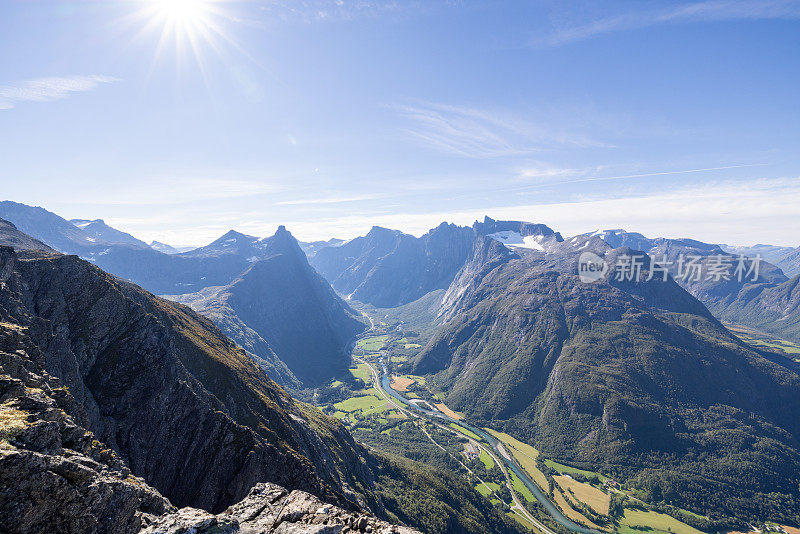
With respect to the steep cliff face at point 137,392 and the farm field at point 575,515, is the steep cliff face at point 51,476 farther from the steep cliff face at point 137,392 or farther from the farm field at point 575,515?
the farm field at point 575,515

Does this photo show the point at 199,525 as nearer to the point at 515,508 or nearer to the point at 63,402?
the point at 63,402

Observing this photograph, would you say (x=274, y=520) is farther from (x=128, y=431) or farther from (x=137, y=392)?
(x=137, y=392)

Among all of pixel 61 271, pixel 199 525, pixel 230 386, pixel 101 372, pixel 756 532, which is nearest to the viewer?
pixel 199 525

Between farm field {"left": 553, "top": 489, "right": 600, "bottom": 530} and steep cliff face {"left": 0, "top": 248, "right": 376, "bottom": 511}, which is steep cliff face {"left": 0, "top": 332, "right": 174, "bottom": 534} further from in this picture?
farm field {"left": 553, "top": 489, "right": 600, "bottom": 530}

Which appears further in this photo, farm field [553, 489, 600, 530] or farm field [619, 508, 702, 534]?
farm field [553, 489, 600, 530]

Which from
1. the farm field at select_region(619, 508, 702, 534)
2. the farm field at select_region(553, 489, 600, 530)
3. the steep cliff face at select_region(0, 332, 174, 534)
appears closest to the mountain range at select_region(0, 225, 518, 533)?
the steep cliff face at select_region(0, 332, 174, 534)

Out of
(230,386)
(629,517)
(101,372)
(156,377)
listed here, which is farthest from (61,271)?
(629,517)
